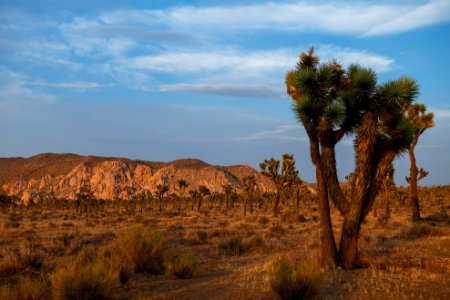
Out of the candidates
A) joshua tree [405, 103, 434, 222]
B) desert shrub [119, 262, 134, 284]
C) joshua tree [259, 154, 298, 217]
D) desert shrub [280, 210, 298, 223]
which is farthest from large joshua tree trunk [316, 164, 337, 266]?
joshua tree [259, 154, 298, 217]

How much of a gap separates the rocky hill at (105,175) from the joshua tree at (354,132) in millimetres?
126055

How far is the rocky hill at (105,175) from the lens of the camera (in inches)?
5576

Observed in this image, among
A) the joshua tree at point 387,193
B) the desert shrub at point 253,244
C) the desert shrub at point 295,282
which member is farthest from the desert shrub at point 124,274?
the joshua tree at point 387,193

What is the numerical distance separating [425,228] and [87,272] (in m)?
18.7

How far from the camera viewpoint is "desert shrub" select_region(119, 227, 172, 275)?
1266 centimetres

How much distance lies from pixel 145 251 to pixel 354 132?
7102mm

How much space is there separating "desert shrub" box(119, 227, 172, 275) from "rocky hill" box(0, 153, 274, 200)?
125319 mm

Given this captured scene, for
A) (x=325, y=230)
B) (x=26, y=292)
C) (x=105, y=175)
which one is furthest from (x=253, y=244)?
(x=105, y=175)

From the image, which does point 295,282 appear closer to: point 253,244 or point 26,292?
point 26,292

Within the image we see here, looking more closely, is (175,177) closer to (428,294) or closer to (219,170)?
(219,170)

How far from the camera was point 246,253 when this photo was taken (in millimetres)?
17266

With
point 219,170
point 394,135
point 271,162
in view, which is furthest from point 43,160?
point 394,135

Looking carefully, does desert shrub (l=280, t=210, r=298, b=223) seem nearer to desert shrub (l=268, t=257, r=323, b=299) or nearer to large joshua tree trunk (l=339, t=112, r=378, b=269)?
large joshua tree trunk (l=339, t=112, r=378, b=269)

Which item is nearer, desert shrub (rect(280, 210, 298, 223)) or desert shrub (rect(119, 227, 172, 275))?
desert shrub (rect(119, 227, 172, 275))
